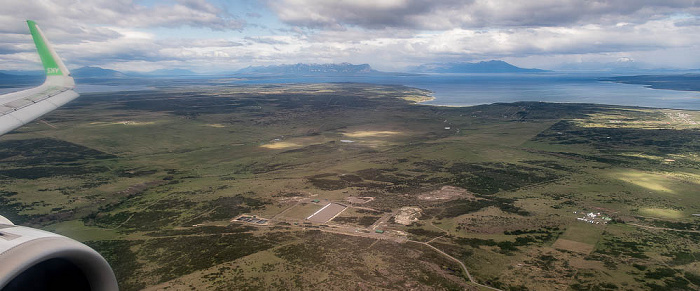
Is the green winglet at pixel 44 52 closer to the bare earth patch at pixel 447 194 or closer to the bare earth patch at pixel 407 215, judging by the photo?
the bare earth patch at pixel 407 215

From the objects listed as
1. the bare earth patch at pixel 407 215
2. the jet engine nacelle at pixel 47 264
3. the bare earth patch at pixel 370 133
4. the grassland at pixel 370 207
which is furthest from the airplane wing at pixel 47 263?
the bare earth patch at pixel 370 133

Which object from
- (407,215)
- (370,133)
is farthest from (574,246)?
(370,133)

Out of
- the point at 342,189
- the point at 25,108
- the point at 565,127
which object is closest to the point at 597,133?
the point at 565,127

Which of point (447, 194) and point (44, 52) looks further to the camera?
point (447, 194)

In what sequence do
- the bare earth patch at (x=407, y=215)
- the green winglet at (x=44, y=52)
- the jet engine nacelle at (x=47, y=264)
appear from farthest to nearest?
the bare earth patch at (x=407, y=215)
the green winglet at (x=44, y=52)
the jet engine nacelle at (x=47, y=264)

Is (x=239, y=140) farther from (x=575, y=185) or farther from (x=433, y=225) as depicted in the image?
(x=575, y=185)

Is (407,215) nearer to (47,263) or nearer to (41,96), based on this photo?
(41,96)
